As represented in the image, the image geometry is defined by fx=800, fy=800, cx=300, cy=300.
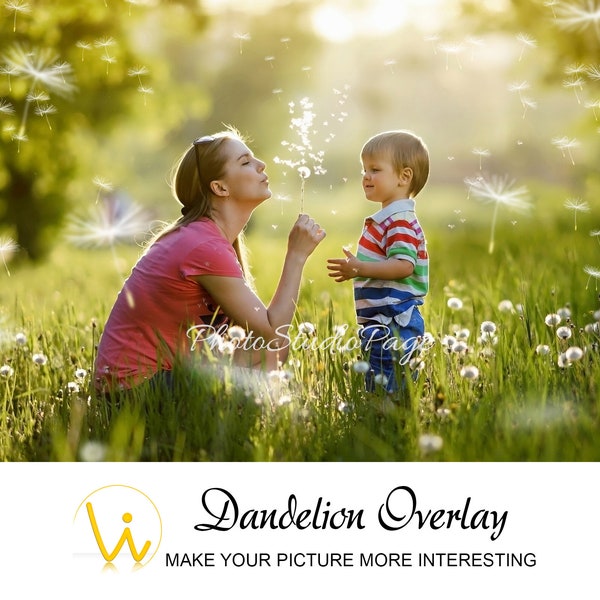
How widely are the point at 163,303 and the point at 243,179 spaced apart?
0.63 m

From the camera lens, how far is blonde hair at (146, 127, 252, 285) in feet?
11.2

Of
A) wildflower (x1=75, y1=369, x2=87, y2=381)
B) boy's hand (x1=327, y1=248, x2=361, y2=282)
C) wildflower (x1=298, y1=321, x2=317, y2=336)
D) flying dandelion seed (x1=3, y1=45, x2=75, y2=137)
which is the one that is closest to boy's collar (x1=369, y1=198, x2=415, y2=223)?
boy's hand (x1=327, y1=248, x2=361, y2=282)

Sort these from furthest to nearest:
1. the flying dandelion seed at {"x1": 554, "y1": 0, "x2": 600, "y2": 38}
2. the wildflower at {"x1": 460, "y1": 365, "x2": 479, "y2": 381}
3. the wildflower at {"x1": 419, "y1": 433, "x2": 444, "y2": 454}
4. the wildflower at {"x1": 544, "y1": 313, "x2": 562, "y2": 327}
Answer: the flying dandelion seed at {"x1": 554, "y1": 0, "x2": 600, "y2": 38}
the wildflower at {"x1": 544, "y1": 313, "x2": 562, "y2": 327}
the wildflower at {"x1": 460, "y1": 365, "x2": 479, "y2": 381}
the wildflower at {"x1": 419, "y1": 433, "x2": 444, "y2": 454}

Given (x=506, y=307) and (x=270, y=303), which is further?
(x=506, y=307)

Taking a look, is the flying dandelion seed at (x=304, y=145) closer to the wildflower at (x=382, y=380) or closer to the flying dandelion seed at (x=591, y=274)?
the wildflower at (x=382, y=380)

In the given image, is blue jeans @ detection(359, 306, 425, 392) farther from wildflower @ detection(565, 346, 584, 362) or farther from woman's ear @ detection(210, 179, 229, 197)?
woman's ear @ detection(210, 179, 229, 197)

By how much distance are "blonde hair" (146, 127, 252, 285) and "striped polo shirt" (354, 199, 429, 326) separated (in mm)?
697

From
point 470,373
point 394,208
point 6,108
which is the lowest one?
point 470,373

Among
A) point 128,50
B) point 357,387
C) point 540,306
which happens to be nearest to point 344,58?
point 540,306

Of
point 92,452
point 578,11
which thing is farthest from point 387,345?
point 578,11

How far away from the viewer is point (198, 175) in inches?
136

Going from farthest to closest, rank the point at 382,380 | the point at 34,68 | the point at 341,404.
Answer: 1. the point at 34,68
2. the point at 382,380
3. the point at 341,404

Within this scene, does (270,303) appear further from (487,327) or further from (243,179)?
(487,327)

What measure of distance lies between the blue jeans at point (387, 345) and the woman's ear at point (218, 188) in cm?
82
